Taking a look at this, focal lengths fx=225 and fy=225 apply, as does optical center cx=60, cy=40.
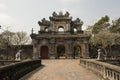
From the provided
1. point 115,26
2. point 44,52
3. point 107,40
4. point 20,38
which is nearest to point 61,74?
point 44,52

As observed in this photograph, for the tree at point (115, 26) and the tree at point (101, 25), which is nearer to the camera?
the tree at point (115, 26)

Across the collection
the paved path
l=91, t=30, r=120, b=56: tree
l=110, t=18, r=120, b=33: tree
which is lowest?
the paved path

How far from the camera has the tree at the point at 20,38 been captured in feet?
216

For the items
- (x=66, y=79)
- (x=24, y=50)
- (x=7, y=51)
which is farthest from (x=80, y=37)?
(x=66, y=79)

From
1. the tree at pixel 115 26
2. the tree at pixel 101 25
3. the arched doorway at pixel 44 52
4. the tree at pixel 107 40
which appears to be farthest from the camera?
the tree at pixel 101 25

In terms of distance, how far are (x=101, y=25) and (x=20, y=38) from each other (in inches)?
955

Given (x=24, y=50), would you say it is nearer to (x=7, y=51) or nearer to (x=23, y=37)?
(x=7, y=51)

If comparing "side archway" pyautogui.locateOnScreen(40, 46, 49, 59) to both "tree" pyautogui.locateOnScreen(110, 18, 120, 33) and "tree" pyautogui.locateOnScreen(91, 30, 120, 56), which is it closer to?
"tree" pyautogui.locateOnScreen(91, 30, 120, 56)

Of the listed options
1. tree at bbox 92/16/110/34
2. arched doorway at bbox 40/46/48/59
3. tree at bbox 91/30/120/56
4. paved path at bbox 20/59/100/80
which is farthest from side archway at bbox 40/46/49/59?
paved path at bbox 20/59/100/80

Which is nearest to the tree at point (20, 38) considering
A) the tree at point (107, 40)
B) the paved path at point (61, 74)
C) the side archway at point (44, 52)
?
the side archway at point (44, 52)

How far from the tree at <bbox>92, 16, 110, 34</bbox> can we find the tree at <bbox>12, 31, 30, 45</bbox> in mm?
21033

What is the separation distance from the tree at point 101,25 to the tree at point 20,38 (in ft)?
69.0

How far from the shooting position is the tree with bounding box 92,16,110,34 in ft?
196

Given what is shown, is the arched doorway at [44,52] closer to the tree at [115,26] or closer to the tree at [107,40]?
the tree at [107,40]
